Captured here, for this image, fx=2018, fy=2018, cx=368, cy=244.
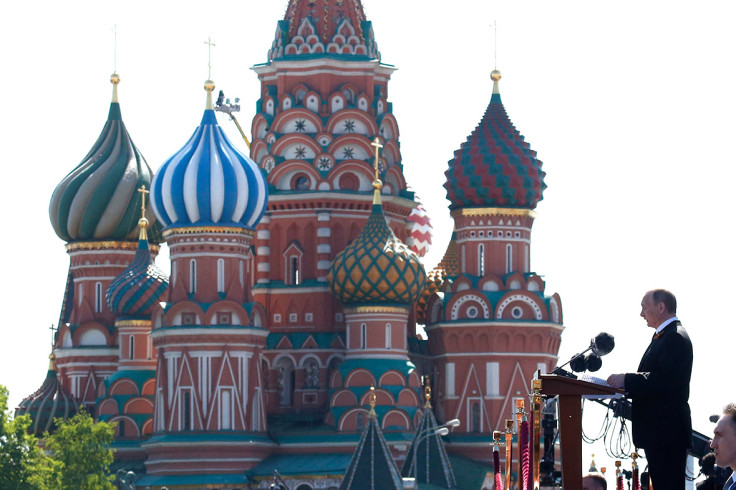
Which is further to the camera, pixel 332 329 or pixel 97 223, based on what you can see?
pixel 97 223

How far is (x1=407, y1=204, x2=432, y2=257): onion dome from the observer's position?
60.5 meters

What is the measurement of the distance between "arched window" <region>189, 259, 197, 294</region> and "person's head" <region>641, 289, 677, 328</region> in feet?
131

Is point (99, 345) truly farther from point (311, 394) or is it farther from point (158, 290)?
point (311, 394)

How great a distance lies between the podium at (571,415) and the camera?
37.9 feet

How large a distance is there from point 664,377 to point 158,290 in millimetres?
44489

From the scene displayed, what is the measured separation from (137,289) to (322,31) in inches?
346

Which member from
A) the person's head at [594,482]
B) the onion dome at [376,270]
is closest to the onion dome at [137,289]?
the onion dome at [376,270]

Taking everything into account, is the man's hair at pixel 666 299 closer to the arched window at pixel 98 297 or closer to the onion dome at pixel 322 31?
the onion dome at pixel 322 31

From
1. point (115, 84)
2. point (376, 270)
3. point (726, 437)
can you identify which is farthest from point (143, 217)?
point (726, 437)

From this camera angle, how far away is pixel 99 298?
58.6m

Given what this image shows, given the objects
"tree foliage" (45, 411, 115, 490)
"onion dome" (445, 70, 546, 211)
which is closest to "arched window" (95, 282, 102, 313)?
"tree foliage" (45, 411, 115, 490)

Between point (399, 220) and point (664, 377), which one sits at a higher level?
point (399, 220)

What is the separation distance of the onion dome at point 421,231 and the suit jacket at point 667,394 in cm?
4817

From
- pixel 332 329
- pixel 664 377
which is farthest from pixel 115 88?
pixel 664 377
